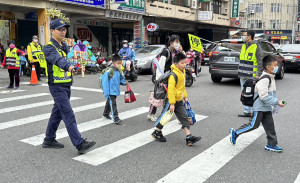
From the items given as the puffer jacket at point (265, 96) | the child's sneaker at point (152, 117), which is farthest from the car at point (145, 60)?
the puffer jacket at point (265, 96)

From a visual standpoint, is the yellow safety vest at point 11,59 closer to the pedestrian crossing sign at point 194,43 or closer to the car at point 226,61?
the pedestrian crossing sign at point 194,43

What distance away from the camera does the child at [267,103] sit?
446 centimetres

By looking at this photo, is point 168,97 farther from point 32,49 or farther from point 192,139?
point 32,49

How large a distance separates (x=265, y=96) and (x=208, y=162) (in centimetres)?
129

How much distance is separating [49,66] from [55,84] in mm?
276

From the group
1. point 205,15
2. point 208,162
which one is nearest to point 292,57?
point 208,162

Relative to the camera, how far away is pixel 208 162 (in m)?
4.22

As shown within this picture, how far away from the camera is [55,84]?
14.2 ft

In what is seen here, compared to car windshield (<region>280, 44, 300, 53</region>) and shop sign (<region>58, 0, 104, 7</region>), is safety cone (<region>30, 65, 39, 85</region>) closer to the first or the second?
shop sign (<region>58, 0, 104, 7</region>)

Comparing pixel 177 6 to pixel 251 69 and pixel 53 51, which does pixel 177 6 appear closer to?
pixel 251 69

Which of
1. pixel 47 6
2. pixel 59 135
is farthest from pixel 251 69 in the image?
pixel 47 6

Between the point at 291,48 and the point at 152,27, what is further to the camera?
the point at 152,27

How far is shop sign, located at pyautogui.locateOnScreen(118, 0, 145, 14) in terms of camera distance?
21834 millimetres

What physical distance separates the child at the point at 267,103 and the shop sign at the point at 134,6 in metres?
18.2
